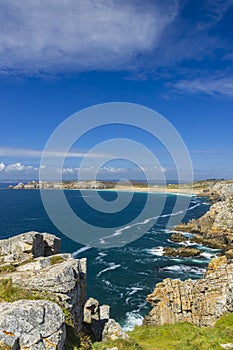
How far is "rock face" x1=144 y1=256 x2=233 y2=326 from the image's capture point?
3160 centimetres

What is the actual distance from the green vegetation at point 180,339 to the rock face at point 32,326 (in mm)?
6026

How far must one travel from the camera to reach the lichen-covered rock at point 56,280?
17.6 m

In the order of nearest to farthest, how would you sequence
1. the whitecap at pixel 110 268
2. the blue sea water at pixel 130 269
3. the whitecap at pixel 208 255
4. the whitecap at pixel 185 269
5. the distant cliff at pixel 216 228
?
the blue sea water at pixel 130 269, the whitecap at pixel 110 268, the whitecap at pixel 185 269, the whitecap at pixel 208 255, the distant cliff at pixel 216 228

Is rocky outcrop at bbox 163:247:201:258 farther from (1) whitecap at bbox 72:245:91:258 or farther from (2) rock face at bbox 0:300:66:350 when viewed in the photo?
(2) rock face at bbox 0:300:66:350

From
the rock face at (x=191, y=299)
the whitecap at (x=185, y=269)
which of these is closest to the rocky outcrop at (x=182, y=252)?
the whitecap at (x=185, y=269)

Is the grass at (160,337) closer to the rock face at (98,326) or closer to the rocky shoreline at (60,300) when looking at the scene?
the rocky shoreline at (60,300)

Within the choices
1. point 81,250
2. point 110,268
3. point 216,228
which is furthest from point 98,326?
point 216,228

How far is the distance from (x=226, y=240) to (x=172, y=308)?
5469 centimetres

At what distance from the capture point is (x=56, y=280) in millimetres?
18141

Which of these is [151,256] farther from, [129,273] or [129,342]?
[129,342]

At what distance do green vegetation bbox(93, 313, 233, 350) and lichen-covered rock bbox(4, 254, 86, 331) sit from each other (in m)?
3.10

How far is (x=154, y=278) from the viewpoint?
5706 cm

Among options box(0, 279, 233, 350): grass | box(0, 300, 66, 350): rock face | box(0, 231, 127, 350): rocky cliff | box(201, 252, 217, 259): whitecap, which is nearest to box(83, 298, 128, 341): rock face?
box(0, 231, 127, 350): rocky cliff

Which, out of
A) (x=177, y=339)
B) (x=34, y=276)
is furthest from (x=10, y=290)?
(x=177, y=339)
